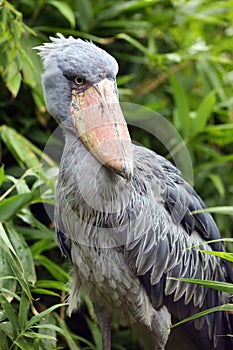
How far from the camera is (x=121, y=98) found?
4.43m

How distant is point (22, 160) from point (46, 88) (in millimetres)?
972

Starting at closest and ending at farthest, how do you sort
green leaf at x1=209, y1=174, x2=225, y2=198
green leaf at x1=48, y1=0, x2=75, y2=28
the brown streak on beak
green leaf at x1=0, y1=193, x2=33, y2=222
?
1. the brown streak on beak
2. green leaf at x1=0, y1=193, x2=33, y2=222
3. green leaf at x1=48, y1=0, x2=75, y2=28
4. green leaf at x1=209, y1=174, x2=225, y2=198

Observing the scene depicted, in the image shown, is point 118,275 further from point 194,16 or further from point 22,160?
point 194,16

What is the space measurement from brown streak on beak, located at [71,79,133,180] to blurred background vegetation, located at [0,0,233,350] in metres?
0.60

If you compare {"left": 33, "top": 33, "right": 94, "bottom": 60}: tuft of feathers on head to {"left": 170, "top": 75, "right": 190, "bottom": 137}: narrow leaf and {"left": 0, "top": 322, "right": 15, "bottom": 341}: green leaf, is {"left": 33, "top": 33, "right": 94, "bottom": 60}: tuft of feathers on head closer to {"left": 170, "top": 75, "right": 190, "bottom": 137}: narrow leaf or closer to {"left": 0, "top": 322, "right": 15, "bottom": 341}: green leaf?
{"left": 0, "top": 322, "right": 15, "bottom": 341}: green leaf

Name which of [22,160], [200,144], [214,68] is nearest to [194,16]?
[214,68]

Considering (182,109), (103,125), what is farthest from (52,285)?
(182,109)

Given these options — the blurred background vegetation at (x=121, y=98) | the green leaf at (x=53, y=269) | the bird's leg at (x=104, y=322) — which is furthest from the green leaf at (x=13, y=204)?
the bird's leg at (x=104, y=322)

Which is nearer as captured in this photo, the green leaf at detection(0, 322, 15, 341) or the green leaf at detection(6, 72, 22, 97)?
the green leaf at detection(0, 322, 15, 341)

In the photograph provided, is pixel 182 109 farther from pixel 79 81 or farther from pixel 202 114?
pixel 79 81

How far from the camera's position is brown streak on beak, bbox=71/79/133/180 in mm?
2482

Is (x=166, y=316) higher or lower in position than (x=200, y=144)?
lower

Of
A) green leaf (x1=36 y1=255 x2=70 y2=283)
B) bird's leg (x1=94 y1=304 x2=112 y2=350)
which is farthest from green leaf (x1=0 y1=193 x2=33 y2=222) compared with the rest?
bird's leg (x1=94 y1=304 x2=112 y2=350)

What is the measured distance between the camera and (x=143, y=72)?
470 cm
